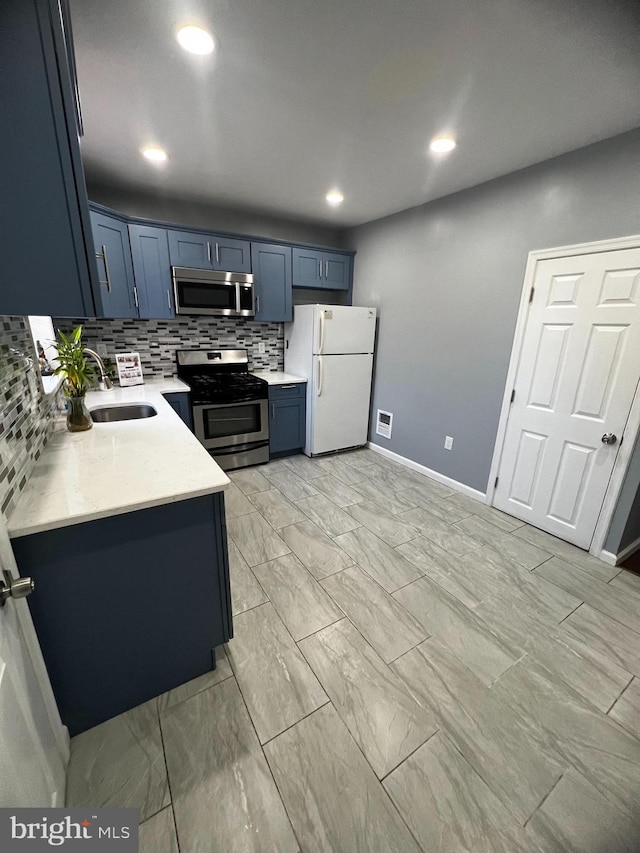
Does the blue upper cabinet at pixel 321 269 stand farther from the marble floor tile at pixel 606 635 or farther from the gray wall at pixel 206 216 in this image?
the marble floor tile at pixel 606 635

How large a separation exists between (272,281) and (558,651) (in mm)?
3613

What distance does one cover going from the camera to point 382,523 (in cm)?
259

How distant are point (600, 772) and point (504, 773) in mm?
347

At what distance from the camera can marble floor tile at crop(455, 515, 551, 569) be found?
2.23 meters

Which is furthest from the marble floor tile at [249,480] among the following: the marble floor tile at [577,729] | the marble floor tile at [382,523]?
the marble floor tile at [577,729]

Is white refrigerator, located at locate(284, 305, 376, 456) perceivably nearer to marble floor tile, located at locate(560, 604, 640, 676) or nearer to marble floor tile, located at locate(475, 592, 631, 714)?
marble floor tile, located at locate(475, 592, 631, 714)

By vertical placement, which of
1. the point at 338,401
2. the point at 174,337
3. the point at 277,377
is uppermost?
the point at 174,337

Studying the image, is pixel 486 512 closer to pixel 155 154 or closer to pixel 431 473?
pixel 431 473

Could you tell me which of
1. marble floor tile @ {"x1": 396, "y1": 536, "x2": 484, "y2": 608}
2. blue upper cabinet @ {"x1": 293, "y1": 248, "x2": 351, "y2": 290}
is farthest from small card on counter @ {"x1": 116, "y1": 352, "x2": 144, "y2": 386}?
marble floor tile @ {"x1": 396, "y1": 536, "x2": 484, "y2": 608}

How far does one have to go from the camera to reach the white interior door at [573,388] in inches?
79.0

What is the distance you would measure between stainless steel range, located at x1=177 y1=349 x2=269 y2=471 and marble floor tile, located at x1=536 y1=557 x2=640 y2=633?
2.61 meters

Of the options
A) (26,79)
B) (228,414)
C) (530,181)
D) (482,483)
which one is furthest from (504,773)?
(530,181)

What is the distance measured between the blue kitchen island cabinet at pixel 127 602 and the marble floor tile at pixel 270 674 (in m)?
0.19

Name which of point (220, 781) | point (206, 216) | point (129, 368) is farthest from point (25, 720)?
point (206, 216)
